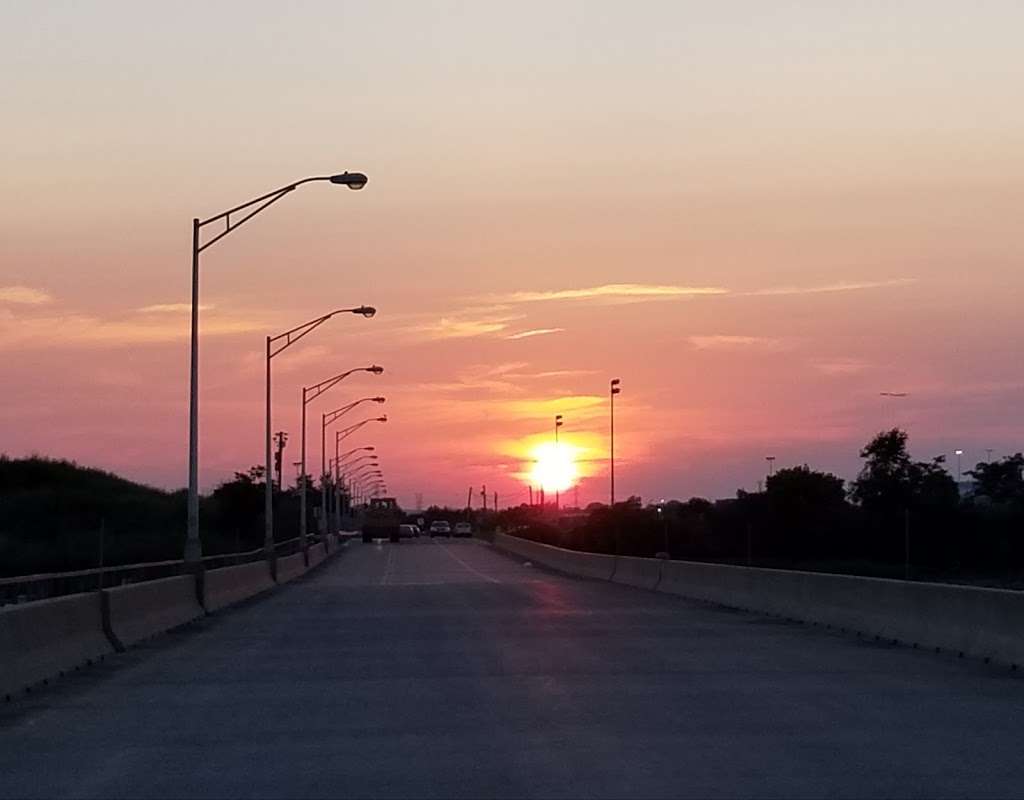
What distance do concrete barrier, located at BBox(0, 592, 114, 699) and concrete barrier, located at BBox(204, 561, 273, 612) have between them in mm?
11915

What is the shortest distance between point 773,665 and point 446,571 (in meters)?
44.5

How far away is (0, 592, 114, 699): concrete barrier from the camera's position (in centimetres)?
1744

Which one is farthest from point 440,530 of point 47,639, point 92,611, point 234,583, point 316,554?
point 47,639

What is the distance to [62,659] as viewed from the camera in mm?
19891

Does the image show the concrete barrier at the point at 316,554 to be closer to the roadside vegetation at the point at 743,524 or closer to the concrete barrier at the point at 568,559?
the roadside vegetation at the point at 743,524

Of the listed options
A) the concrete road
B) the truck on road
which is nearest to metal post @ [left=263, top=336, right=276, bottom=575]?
the concrete road

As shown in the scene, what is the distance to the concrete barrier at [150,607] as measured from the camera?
24.0 m

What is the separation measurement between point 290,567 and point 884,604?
37737 millimetres

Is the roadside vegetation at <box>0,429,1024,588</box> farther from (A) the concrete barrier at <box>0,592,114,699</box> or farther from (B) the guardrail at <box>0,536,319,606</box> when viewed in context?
(A) the concrete barrier at <box>0,592,114,699</box>

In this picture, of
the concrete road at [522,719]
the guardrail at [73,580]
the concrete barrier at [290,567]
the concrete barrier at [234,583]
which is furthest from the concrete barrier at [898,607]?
the concrete barrier at [290,567]

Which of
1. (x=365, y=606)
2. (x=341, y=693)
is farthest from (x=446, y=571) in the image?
(x=341, y=693)

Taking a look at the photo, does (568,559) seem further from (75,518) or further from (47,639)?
(75,518)

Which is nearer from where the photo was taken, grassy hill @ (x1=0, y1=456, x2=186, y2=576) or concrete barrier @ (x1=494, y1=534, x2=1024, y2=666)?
concrete barrier @ (x1=494, y1=534, x2=1024, y2=666)

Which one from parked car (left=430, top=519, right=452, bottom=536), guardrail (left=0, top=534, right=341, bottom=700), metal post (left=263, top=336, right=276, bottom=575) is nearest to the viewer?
guardrail (left=0, top=534, right=341, bottom=700)
